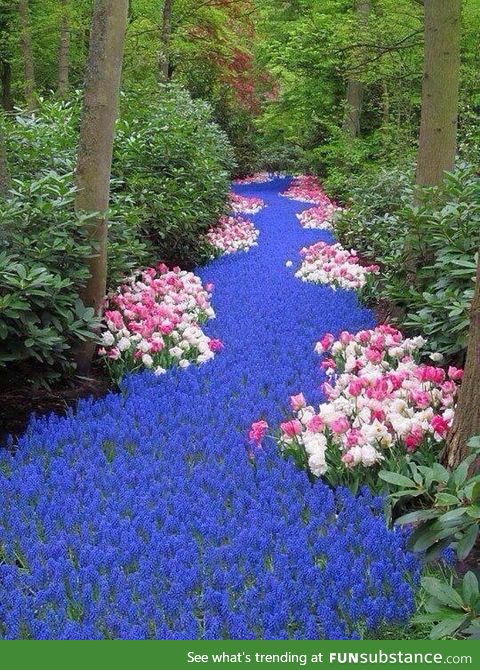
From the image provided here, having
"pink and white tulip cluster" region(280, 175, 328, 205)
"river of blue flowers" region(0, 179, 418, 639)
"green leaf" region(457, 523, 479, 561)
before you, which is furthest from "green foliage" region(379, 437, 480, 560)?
"pink and white tulip cluster" region(280, 175, 328, 205)

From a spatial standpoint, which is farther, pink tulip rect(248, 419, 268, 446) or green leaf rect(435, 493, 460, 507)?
pink tulip rect(248, 419, 268, 446)

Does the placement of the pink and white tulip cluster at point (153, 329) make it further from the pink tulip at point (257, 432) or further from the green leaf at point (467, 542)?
the green leaf at point (467, 542)

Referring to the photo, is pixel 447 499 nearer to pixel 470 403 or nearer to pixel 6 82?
pixel 470 403

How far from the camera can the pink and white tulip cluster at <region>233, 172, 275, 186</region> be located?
873 inches

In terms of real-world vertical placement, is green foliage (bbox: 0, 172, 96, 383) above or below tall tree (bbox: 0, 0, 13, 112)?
below

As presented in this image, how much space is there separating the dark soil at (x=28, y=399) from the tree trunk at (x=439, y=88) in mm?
3740

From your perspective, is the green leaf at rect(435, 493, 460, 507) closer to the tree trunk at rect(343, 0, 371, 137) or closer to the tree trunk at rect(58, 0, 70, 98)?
the tree trunk at rect(58, 0, 70, 98)

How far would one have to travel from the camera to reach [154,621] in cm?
213

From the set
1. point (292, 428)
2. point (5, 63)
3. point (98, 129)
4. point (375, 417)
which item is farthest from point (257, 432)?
point (5, 63)

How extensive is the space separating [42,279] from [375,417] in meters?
1.85

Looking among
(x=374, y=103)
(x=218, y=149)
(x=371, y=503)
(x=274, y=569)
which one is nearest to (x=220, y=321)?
(x=371, y=503)

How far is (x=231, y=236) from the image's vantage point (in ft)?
32.8

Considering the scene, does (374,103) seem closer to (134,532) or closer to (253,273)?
(253,273)

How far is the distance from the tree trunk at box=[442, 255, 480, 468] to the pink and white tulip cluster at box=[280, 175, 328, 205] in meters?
13.0
